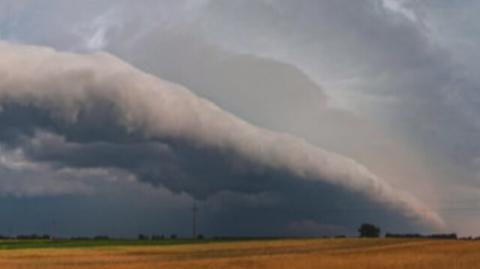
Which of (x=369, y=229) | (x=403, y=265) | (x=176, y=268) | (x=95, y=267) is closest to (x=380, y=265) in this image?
(x=403, y=265)

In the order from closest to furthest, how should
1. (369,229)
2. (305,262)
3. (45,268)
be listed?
(305,262) → (45,268) → (369,229)

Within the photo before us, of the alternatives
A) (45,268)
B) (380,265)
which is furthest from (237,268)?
(45,268)

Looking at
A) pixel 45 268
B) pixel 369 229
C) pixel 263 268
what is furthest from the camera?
pixel 369 229

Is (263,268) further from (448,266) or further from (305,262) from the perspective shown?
(448,266)

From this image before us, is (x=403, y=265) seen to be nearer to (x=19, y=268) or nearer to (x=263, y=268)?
(x=263, y=268)

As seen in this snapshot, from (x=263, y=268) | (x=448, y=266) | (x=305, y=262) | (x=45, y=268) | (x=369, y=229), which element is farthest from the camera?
(x=369, y=229)

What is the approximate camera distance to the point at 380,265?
55344 mm

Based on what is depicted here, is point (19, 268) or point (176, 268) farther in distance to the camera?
point (19, 268)

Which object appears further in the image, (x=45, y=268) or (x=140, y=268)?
(x=45, y=268)

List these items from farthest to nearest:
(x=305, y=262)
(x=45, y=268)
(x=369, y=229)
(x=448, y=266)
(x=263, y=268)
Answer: (x=369, y=229)
(x=45, y=268)
(x=305, y=262)
(x=263, y=268)
(x=448, y=266)

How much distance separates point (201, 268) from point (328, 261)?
1060 cm

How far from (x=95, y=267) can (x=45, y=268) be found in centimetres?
412

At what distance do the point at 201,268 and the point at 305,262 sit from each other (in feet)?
29.3

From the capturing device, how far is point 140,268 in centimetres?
5941
